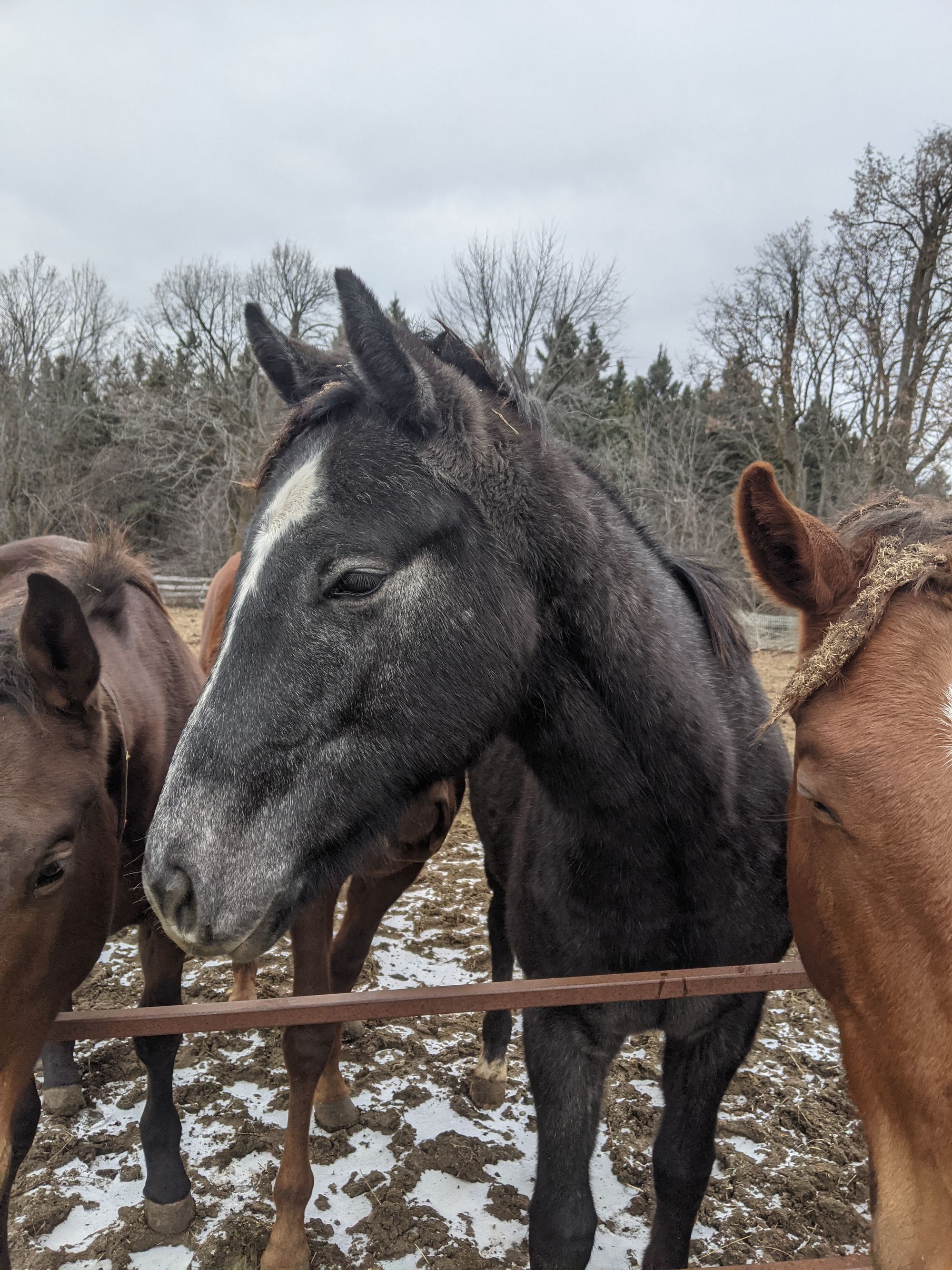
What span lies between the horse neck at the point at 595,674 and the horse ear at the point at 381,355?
0.32 m

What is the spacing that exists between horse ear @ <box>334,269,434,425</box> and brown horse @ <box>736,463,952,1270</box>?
0.73 metres

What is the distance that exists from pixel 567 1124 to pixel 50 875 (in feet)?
4.90

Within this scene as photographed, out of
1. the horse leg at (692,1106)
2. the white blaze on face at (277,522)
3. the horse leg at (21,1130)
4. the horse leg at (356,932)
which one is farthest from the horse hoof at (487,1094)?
the white blaze on face at (277,522)

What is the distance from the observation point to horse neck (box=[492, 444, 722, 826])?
182cm

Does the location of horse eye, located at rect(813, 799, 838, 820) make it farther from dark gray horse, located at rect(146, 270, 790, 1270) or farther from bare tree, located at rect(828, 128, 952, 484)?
bare tree, located at rect(828, 128, 952, 484)

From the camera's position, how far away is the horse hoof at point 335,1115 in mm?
3123

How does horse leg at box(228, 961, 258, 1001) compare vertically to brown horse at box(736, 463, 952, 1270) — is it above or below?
below

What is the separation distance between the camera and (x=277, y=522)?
161 centimetres

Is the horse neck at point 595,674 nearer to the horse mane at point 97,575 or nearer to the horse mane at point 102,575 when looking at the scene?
the horse mane at point 97,575

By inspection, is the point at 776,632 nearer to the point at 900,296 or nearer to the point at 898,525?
the point at 900,296

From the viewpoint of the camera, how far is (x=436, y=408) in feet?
5.62

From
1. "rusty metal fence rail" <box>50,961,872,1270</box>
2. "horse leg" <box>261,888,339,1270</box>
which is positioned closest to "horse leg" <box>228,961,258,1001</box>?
"horse leg" <box>261,888,339,1270</box>

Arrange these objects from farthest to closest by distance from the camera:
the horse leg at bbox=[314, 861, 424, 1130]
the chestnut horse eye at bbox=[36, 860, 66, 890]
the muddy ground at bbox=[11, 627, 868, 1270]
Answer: the horse leg at bbox=[314, 861, 424, 1130], the muddy ground at bbox=[11, 627, 868, 1270], the chestnut horse eye at bbox=[36, 860, 66, 890]

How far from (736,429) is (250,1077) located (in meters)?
17.6
